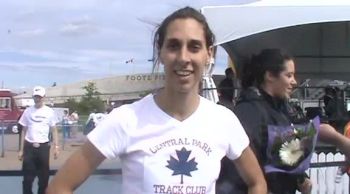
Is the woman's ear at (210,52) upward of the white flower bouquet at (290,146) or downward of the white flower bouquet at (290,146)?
upward

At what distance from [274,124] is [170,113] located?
43.5 inches

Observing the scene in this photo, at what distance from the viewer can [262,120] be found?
3053mm

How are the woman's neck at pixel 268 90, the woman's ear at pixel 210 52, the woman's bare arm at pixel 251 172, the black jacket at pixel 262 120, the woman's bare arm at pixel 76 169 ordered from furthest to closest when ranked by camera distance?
the woman's neck at pixel 268 90 → the black jacket at pixel 262 120 → the woman's bare arm at pixel 251 172 → the woman's ear at pixel 210 52 → the woman's bare arm at pixel 76 169

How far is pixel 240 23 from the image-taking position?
291 inches

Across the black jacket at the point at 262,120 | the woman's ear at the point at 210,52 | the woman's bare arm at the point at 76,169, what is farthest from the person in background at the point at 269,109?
the woman's bare arm at the point at 76,169

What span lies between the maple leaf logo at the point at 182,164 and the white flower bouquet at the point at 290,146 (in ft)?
3.48

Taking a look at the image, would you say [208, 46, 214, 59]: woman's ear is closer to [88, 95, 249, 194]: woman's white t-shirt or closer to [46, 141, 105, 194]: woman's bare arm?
[88, 95, 249, 194]: woman's white t-shirt

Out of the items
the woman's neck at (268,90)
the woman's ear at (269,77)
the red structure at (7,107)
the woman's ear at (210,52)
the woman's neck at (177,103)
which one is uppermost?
the woman's ear at (210,52)

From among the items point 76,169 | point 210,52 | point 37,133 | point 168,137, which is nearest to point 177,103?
point 168,137

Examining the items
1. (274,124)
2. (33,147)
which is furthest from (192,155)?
(33,147)

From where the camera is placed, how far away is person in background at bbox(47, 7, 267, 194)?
2.05m

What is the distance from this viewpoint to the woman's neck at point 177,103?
6.86 feet

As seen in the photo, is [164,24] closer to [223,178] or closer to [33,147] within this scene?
[223,178]

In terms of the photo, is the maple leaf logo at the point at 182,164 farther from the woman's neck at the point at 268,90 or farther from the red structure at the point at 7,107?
the red structure at the point at 7,107
